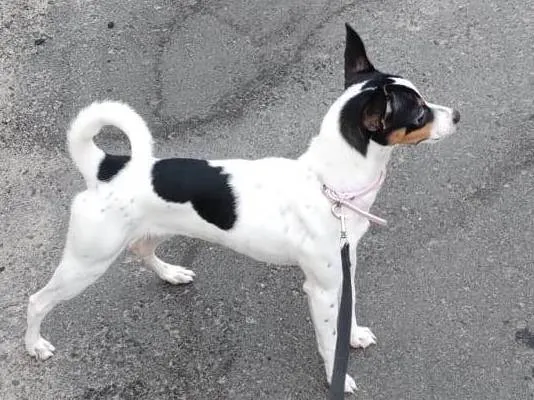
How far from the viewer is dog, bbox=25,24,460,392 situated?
3053mm

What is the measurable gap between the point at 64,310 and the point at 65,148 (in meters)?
1.23

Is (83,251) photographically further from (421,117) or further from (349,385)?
(421,117)

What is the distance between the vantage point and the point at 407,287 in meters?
3.88

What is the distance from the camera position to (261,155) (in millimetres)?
4621

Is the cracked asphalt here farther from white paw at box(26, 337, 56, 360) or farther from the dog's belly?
the dog's belly

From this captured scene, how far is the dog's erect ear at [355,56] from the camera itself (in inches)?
125

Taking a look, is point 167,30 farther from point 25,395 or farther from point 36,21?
point 25,395

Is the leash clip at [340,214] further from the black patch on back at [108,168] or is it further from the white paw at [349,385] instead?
the black patch on back at [108,168]

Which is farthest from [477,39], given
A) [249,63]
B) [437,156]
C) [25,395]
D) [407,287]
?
[25,395]

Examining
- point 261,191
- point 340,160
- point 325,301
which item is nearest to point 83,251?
point 261,191

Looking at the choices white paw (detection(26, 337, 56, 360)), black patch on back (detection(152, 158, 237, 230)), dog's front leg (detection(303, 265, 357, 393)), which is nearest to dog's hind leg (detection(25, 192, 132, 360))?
white paw (detection(26, 337, 56, 360))

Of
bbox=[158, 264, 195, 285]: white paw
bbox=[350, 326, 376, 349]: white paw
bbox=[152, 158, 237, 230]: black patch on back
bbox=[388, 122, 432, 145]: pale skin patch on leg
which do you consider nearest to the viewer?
Result: bbox=[388, 122, 432, 145]: pale skin patch on leg

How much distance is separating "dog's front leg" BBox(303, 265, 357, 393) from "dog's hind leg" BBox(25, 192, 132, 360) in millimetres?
860

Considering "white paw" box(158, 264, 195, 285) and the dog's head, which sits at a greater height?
the dog's head
